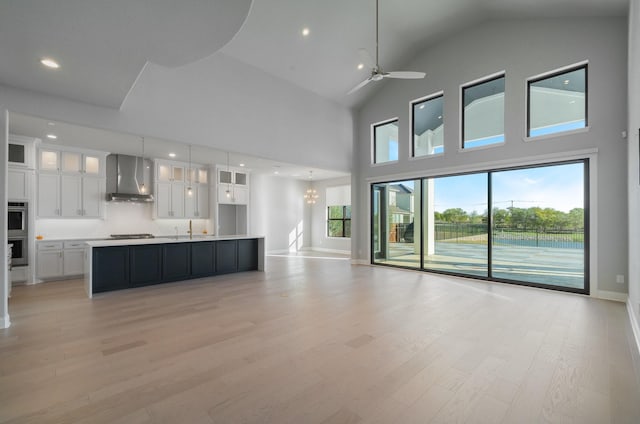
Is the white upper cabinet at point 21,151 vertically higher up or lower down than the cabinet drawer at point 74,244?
higher up

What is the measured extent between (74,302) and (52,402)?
3.18m

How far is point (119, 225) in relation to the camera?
753 cm

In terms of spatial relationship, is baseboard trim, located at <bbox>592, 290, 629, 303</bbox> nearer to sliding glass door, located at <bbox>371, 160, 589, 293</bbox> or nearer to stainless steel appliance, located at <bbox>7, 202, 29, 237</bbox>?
sliding glass door, located at <bbox>371, 160, 589, 293</bbox>

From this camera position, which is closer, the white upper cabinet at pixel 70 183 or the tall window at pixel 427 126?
the white upper cabinet at pixel 70 183

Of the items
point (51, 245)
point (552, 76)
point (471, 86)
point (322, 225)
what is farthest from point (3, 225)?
point (322, 225)

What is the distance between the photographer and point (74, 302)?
4598mm

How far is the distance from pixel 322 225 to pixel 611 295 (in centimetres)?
848

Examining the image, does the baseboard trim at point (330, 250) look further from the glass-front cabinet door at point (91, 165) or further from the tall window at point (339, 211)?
the glass-front cabinet door at point (91, 165)

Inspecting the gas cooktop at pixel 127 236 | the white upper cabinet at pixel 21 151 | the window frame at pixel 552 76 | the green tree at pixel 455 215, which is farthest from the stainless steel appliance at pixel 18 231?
the window frame at pixel 552 76

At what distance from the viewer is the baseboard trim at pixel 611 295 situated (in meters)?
4.63

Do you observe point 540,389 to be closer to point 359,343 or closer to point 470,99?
point 359,343

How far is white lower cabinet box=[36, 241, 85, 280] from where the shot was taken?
602 centimetres

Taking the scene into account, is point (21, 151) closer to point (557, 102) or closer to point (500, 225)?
point (500, 225)

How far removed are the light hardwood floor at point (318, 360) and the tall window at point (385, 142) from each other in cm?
441
